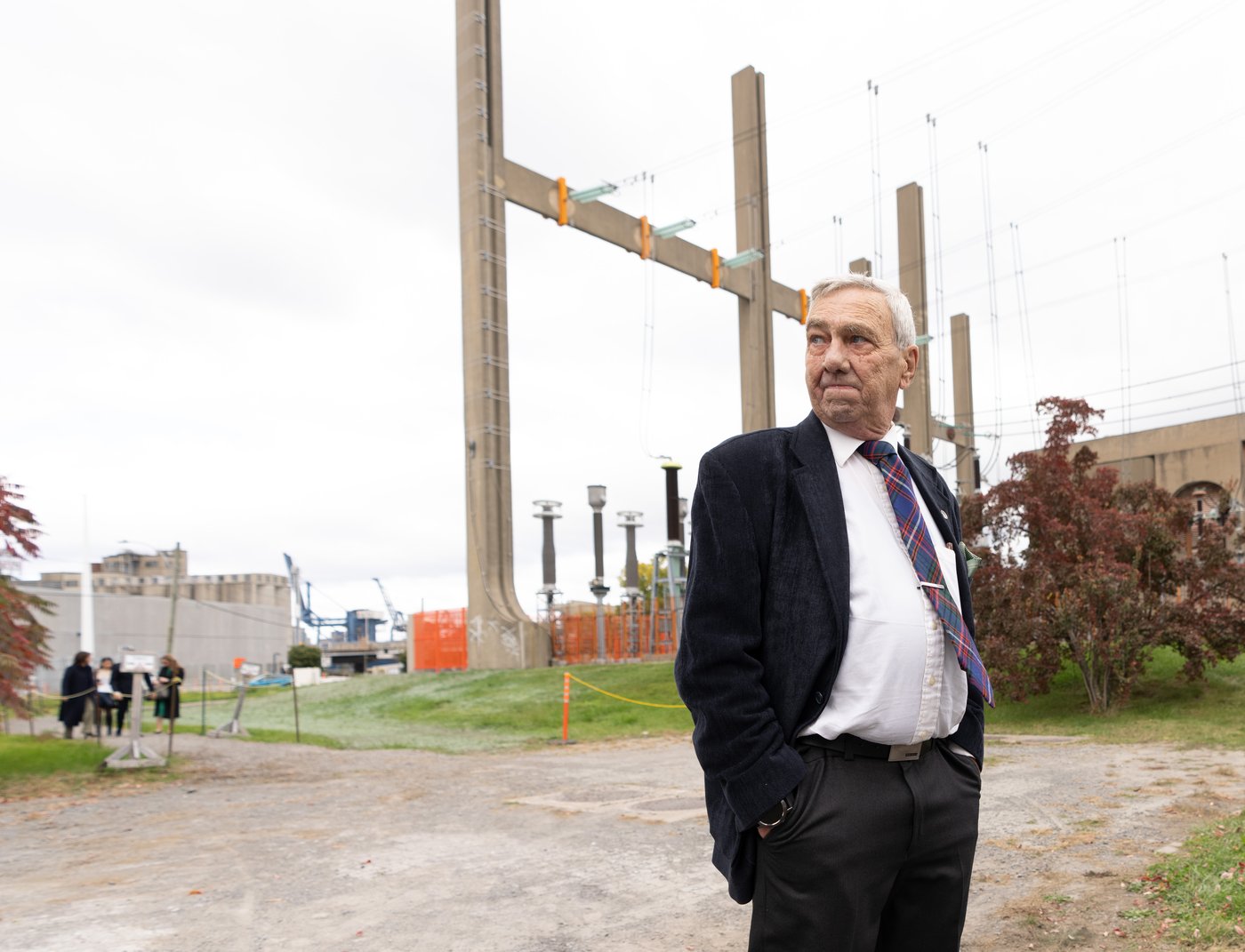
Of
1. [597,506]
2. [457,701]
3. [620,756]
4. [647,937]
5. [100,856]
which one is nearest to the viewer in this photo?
[647,937]

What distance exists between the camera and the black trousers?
86.6 inches

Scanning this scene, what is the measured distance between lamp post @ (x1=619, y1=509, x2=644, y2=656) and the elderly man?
2954 centimetres

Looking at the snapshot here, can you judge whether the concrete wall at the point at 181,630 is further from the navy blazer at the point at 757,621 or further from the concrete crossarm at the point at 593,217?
the navy blazer at the point at 757,621

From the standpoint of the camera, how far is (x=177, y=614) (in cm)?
7469

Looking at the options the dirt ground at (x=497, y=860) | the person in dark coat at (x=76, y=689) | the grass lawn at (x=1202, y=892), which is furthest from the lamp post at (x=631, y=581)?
the grass lawn at (x=1202, y=892)

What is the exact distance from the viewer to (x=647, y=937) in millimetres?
5113

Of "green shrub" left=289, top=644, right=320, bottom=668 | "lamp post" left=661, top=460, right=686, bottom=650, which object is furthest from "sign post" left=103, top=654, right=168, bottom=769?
"green shrub" left=289, top=644, right=320, bottom=668

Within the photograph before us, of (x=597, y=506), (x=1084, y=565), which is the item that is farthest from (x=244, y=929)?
(x=597, y=506)

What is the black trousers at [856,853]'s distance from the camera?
220 cm

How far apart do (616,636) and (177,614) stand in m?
51.1

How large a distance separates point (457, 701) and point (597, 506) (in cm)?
722

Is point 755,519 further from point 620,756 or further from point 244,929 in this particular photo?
point 620,756

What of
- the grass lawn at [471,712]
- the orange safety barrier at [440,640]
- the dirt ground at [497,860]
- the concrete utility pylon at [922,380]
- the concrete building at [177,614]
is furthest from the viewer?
the concrete building at [177,614]

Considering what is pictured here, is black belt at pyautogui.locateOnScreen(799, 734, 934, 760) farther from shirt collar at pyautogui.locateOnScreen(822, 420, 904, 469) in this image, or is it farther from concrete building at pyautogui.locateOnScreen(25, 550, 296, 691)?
concrete building at pyautogui.locateOnScreen(25, 550, 296, 691)
